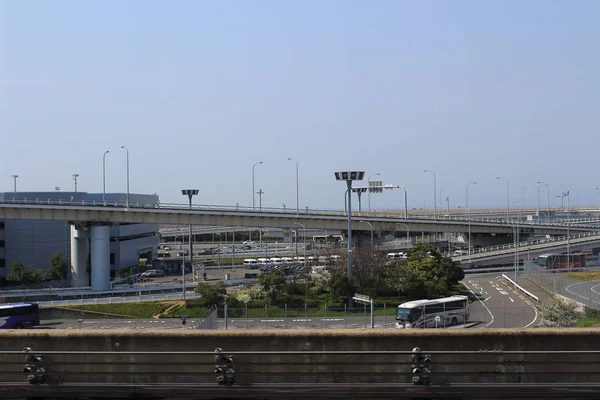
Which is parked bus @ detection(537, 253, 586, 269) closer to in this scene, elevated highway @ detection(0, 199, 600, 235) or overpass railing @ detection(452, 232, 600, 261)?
overpass railing @ detection(452, 232, 600, 261)

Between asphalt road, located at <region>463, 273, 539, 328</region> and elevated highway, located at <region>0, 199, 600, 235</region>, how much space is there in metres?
16.0

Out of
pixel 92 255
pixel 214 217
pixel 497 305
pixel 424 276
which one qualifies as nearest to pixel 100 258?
pixel 92 255

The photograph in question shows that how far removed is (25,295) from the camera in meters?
48.2

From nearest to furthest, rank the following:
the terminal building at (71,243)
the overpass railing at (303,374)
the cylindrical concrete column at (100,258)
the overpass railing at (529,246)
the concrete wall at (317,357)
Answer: the overpass railing at (303,374), the concrete wall at (317,357), the cylindrical concrete column at (100,258), the terminal building at (71,243), the overpass railing at (529,246)

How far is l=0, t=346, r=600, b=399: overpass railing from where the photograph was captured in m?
8.69

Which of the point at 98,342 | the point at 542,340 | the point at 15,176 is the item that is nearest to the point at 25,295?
the point at 15,176

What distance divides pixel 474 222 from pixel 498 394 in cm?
7255

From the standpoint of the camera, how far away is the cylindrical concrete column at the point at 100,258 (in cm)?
5406

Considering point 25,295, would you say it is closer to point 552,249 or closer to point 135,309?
point 135,309

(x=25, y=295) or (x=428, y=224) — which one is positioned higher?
(x=428, y=224)

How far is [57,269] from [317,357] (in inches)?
2106

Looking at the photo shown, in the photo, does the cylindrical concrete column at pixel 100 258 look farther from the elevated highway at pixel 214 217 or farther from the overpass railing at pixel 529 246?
the overpass railing at pixel 529 246

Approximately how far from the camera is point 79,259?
5978 cm

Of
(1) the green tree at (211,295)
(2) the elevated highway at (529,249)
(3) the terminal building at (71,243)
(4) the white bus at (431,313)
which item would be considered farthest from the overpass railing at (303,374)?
(2) the elevated highway at (529,249)
